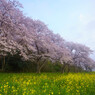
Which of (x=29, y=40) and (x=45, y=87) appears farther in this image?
(x=29, y=40)

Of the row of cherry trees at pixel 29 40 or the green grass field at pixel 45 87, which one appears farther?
the row of cherry trees at pixel 29 40

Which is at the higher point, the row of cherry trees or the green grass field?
the row of cherry trees

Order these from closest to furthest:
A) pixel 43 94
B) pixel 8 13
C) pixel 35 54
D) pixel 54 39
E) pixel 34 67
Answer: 1. pixel 43 94
2. pixel 8 13
3. pixel 35 54
4. pixel 54 39
5. pixel 34 67

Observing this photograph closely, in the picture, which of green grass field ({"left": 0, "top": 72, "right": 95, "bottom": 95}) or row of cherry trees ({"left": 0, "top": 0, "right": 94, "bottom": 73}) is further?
row of cherry trees ({"left": 0, "top": 0, "right": 94, "bottom": 73})

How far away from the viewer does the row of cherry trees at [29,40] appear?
12172 millimetres

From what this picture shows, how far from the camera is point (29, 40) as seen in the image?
14031 millimetres

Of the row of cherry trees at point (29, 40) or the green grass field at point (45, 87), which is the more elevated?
the row of cherry trees at point (29, 40)

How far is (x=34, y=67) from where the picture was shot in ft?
90.9

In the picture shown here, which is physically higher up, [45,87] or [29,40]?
[29,40]

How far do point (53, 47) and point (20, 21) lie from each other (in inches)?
329

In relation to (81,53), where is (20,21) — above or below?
above

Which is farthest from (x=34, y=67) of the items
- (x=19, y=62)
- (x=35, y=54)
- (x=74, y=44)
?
(x=74, y=44)

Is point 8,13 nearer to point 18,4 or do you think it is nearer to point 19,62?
point 18,4

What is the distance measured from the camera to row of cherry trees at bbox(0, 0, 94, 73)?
479 inches
